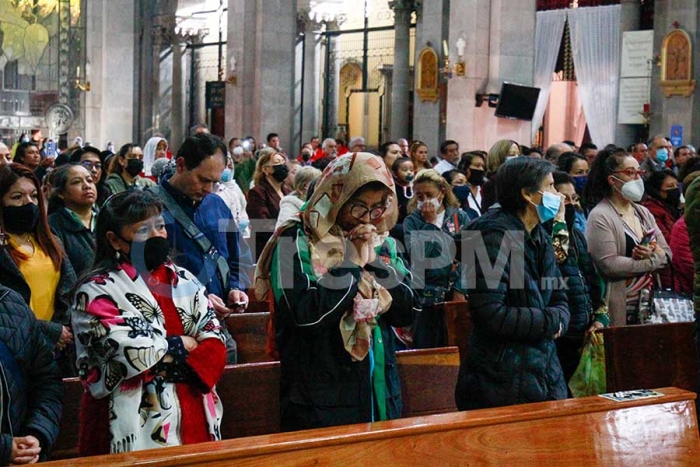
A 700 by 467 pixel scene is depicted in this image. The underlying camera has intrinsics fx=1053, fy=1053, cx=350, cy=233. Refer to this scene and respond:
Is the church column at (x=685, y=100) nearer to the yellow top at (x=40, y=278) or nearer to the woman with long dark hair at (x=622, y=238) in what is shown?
the woman with long dark hair at (x=622, y=238)

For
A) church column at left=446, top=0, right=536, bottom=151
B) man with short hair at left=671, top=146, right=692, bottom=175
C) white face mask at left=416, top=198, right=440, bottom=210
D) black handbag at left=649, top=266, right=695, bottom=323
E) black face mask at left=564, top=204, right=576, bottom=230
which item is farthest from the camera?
church column at left=446, top=0, right=536, bottom=151

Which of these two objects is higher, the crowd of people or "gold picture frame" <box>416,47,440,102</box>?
"gold picture frame" <box>416,47,440,102</box>

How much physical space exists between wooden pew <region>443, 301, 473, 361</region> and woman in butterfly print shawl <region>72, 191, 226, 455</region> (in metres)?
2.66

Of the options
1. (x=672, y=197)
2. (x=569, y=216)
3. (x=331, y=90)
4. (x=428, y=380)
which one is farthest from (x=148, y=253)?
(x=331, y=90)

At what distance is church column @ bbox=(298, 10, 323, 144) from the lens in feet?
96.9

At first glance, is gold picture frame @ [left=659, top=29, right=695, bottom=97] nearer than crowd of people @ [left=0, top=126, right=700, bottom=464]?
No

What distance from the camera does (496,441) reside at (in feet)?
11.3

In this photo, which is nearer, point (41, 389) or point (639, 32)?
point (41, 389)

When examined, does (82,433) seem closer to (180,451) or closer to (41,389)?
(41,389)

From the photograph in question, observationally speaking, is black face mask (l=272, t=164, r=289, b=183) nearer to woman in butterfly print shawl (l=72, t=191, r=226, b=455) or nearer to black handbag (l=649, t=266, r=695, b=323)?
black handbag (l=649, t=266, r=695, b=323)

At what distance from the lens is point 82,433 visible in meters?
3.74

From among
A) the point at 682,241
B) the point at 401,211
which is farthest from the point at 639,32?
the point at 682,241

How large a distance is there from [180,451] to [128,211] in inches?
44.4

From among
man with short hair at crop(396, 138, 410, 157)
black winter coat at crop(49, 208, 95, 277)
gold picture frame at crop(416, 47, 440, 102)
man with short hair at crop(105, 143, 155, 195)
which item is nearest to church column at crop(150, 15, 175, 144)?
gold picture frame at crop(416, 47, 440, 102)
